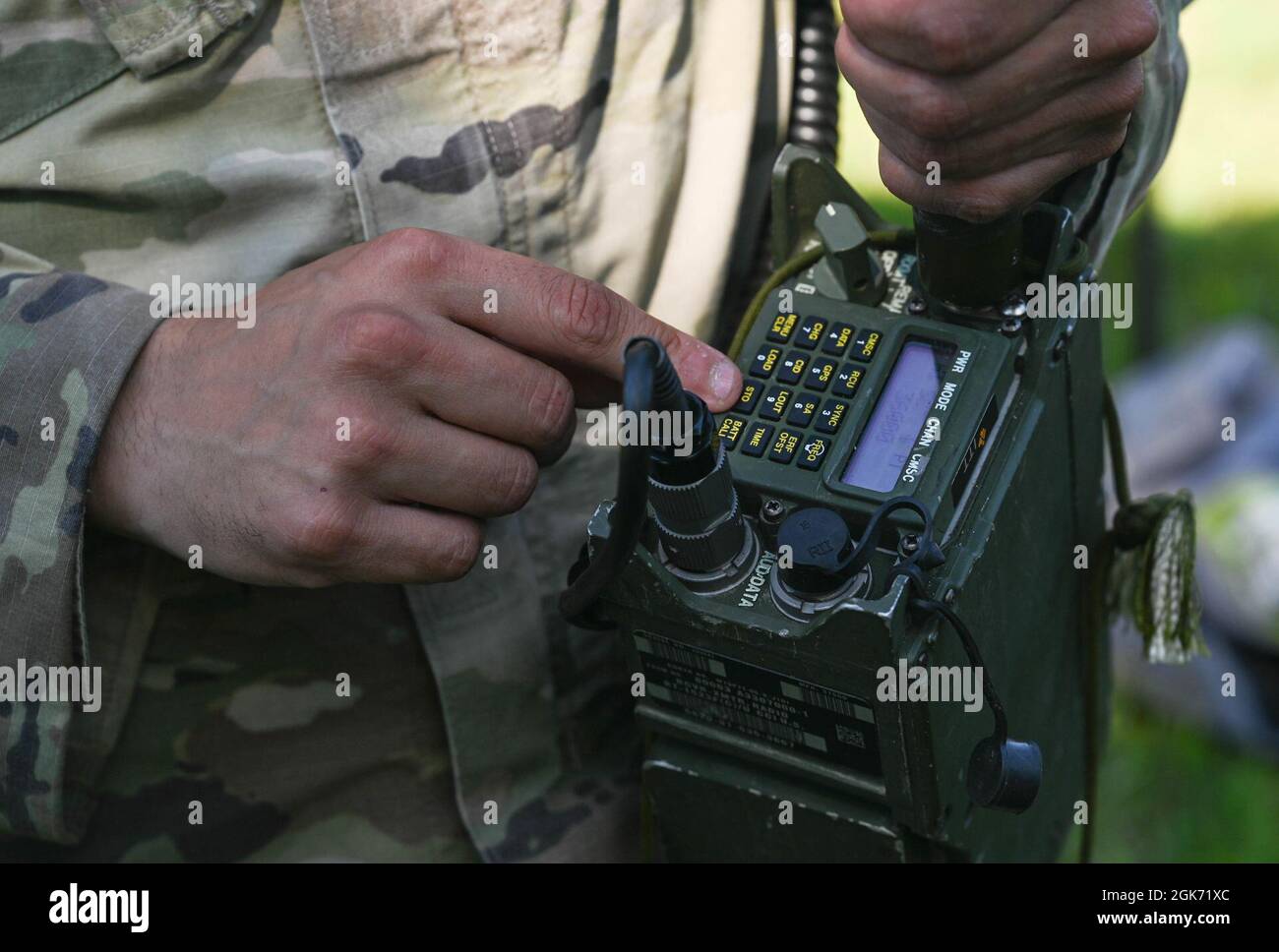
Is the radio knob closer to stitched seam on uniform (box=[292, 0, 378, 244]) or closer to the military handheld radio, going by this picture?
the military handheld radio

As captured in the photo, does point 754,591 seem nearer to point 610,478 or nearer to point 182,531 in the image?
point 610,478

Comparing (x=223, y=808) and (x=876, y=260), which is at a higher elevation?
(x=876, y=260)

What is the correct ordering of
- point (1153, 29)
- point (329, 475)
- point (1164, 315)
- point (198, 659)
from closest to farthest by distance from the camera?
point (1153, 29) < point (329, 475) < point (198, 659) < point (1164, 315)

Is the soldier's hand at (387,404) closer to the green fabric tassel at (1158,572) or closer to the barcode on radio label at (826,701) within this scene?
the barcode on radio label at (826,701)

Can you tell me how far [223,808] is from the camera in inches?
58.9

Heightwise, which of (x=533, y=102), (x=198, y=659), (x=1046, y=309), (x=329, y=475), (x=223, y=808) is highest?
(x=533, y=102)

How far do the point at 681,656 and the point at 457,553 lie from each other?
0.22 m

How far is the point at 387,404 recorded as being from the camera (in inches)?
45.6

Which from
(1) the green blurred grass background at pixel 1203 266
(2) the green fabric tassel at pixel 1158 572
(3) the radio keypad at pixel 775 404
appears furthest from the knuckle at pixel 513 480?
(1) the green blurred grass background at pixel 1203 266

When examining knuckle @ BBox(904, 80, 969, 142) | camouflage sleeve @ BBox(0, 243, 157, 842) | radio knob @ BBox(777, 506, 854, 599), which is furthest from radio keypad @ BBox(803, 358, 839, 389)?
camouflage sleeve @ BBox(0, 243, 157, 842)

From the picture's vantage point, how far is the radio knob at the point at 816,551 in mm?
1085

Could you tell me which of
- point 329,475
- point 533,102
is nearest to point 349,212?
point 533,102

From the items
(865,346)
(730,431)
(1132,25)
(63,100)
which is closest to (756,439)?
(730,431)

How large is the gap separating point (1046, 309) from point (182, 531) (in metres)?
0.80
